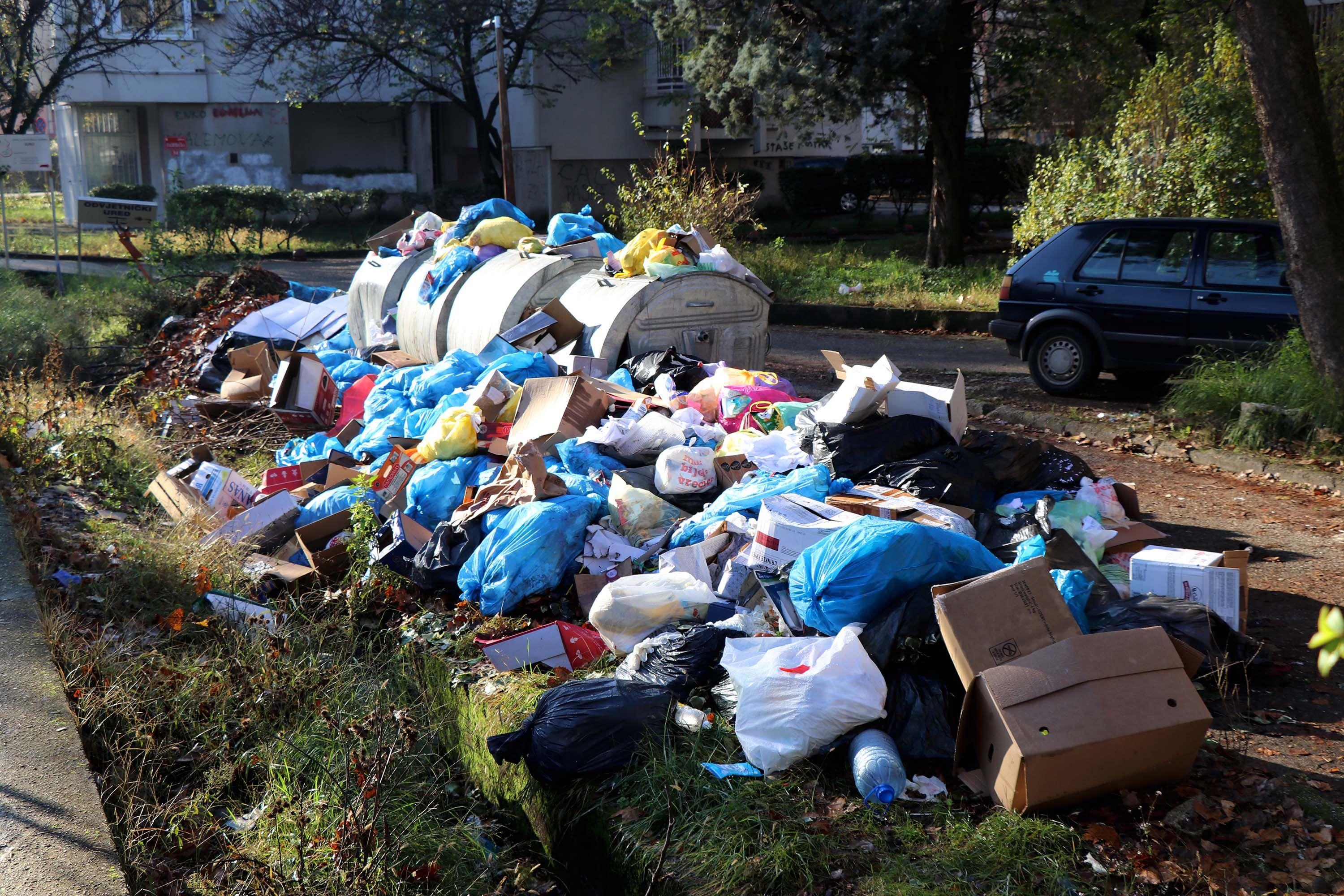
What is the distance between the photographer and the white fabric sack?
5250 mm

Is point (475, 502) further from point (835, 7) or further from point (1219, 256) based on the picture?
point (835, 7)

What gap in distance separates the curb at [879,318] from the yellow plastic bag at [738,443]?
7454 mm

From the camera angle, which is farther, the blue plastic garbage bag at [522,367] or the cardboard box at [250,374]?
the cardboard box at [250,374]

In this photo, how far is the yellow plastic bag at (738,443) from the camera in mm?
5492

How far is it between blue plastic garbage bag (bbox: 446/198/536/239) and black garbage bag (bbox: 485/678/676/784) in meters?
7.31

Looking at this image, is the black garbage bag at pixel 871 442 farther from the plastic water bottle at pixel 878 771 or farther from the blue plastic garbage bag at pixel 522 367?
the blue plastic garbage bag at pixel 522 367

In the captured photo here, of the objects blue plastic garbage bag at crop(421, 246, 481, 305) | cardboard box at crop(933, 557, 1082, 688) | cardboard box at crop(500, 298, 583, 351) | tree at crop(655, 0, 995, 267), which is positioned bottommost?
cardboard box at crop(933, 557, 1082, 688)

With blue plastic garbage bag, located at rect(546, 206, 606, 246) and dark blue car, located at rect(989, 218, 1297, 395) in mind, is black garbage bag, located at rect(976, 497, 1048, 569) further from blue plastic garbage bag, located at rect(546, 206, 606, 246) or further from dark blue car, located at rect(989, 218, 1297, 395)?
blue plastic garbage bag, located at rect(546, 206, 606, 246)

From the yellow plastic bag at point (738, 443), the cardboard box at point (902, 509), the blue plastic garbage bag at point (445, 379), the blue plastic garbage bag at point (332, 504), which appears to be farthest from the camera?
the blue plastic garbage bag at point (445, 379)

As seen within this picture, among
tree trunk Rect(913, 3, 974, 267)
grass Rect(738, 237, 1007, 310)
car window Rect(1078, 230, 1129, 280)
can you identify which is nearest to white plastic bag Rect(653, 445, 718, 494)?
car window Rect(1078, 230, 1129, 280)

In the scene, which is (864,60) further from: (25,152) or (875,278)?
(25,152)

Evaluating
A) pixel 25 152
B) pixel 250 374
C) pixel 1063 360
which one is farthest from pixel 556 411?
pixel 25 152

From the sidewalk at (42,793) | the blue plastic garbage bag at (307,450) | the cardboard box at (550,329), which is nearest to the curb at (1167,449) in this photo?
the cardboard box at (550,329)

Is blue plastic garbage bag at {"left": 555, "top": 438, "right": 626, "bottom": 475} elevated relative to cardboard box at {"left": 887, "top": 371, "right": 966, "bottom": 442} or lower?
lower
